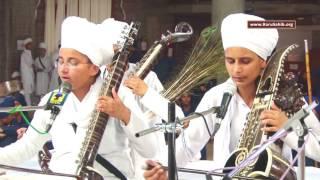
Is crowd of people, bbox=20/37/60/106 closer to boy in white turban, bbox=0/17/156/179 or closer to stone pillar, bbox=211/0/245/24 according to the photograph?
stone pillar, bbox=211/0/245/24

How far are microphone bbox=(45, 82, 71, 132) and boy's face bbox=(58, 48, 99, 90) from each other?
36mm

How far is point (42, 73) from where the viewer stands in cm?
723

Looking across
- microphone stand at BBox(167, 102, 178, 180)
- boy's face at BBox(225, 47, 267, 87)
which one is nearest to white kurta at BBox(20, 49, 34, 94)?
boy's face at BBox(225, 47, 267, 87)

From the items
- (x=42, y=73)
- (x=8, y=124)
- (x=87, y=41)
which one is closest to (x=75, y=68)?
(x=87, y=41)

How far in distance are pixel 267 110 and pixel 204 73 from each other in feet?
2.81

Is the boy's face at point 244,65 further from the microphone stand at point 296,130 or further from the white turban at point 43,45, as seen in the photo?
the white turban at point 43,45

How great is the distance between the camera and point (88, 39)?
1.93m

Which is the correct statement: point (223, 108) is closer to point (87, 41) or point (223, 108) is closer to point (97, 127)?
point (97, 127)

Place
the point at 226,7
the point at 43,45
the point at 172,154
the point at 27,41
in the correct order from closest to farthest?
the point at 172,154
the point at 226,7
the point at 43,45
the point at 27,41

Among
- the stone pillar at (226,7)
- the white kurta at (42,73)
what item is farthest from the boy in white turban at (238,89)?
the white kurta at (42,73)

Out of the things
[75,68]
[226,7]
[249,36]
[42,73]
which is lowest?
[42,73]

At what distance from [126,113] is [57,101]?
301mm

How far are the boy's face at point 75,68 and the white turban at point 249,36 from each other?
454 mm

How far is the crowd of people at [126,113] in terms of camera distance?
1.79 m
